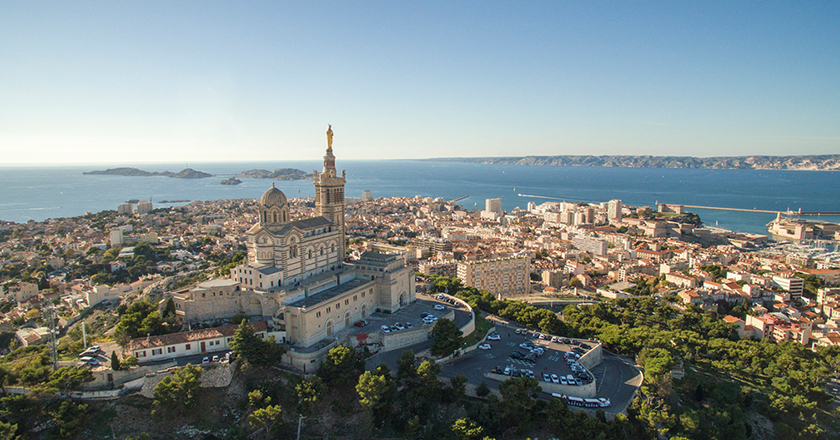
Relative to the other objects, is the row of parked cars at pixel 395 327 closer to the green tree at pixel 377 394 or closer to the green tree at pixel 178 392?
the green tree at pixel 377 394

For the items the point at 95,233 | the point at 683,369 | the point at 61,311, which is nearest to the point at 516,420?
the point at 683,369

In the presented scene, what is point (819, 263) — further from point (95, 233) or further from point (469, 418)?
point (95, 233)

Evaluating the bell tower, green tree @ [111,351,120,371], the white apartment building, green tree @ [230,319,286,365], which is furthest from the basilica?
the white apartment building

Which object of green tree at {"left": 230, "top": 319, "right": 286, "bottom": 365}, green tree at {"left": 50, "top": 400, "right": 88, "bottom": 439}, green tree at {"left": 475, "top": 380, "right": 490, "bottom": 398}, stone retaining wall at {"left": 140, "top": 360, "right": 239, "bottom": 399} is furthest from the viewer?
green tree at {"left": 475, "top": 380, "right": 490, "bottom": 398}

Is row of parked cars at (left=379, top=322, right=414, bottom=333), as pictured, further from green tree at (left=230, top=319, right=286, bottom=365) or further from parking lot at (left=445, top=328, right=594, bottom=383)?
green tree at (left=230, top=319, right=286, bottom=365)

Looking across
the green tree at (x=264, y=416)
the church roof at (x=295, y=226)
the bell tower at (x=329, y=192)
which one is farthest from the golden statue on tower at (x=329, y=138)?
the green tree at (x=264, y=416)

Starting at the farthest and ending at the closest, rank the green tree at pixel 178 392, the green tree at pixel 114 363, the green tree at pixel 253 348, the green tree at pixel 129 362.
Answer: the green tree at pixel 253 348 < the green tree at pixel 129 362 < the green tree at pixel 114 363 < the green tree at pixel 178 392
